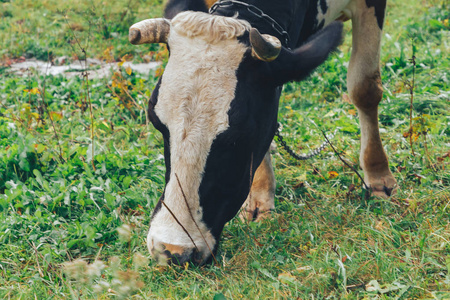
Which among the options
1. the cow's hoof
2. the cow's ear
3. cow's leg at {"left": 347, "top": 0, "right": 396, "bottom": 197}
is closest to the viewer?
the cow's ear

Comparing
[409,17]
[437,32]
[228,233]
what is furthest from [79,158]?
[409,17]

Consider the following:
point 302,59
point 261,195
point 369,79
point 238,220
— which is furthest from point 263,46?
point 369,79

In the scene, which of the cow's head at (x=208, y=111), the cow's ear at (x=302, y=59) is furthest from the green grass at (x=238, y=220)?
the cow's ear at (x=302, y=59)

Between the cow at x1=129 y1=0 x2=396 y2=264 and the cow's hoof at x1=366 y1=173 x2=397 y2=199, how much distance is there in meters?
1.30

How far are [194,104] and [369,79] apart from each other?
1974 mm

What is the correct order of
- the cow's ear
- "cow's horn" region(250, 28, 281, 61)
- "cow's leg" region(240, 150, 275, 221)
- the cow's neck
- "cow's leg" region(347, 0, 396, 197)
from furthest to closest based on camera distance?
"cow's leg" region(347, 0, 396, 197)
"cow's leg" region(240, 150, 275, 221)
the cow's neck
the cow's ear
"cow's horn" region(250, 28, 281, 61)

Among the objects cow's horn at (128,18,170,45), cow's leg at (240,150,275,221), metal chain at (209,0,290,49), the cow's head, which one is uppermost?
metal chain at (209,0,290,49)

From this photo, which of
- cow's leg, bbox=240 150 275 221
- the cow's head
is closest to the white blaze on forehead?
the cow's head

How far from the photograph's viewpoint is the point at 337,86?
5.99 meters

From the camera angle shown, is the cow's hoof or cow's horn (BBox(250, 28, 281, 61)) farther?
the cow's hoof

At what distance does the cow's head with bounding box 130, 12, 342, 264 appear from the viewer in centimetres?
247

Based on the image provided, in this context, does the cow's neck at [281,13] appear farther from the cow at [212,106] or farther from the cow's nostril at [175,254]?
the cow's nostril at [175,254]

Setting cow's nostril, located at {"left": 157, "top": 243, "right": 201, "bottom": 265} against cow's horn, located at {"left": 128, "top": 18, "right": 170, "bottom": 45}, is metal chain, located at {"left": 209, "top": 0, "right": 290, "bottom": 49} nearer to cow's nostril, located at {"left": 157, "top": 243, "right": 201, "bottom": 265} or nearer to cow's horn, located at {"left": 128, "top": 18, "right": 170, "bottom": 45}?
cow's horn, located at {"left": 128, "top": 18, "right": 170, "bottom": 45}

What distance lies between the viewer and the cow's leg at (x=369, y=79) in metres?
3.96
